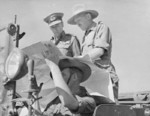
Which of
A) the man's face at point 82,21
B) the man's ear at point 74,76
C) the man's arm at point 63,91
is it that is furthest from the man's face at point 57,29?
the man's arm at point 63,91

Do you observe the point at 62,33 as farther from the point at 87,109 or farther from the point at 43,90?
the point at 87,109

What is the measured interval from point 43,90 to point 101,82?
26.5 inches

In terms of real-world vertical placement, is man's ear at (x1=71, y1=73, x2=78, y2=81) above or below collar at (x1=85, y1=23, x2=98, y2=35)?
below

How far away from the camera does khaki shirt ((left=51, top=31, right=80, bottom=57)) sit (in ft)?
15.0

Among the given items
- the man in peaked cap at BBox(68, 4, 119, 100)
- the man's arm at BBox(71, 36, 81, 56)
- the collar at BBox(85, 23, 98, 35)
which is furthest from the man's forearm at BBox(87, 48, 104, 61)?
the man's arm at BBox(71, 36, 81, 56)

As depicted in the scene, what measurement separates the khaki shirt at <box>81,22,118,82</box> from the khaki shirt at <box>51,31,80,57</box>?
30cm

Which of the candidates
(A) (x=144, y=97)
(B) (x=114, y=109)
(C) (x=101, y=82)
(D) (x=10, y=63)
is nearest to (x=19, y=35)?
(D) (x=10, y=63)

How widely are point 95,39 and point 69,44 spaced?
0.50 m

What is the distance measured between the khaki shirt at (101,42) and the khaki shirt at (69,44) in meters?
0.30

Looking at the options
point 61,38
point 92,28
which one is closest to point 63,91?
point 92,28

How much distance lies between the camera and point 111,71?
411 centimetres

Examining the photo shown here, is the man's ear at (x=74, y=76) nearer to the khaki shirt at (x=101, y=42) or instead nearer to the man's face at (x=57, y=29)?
the khaki shirt at (x=101, y=42)

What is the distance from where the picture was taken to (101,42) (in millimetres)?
4098

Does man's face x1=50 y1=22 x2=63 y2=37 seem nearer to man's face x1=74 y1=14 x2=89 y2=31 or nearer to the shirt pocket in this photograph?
the shirt pocket
